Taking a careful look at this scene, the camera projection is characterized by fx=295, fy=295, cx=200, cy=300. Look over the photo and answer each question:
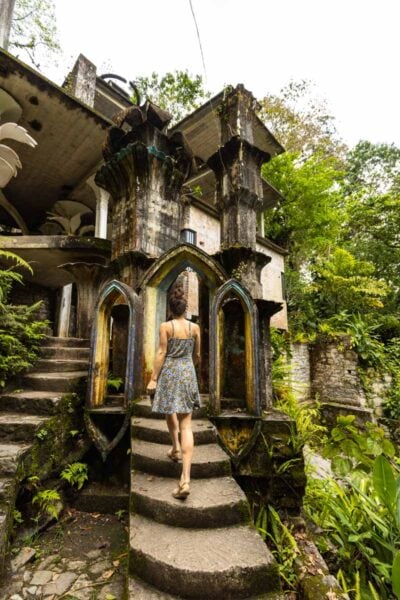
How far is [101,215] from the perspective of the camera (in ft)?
31.5

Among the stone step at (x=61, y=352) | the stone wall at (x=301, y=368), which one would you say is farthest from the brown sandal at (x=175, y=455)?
the stone wall at (x=301, y=368)

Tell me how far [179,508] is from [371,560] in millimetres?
2279

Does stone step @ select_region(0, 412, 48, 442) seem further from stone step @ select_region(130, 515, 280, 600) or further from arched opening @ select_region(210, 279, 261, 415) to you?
arched opening @ select_region(210, 279, 261, 415)

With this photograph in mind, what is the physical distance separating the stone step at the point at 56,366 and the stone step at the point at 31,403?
76 centimetres

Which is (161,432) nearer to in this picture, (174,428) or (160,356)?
(174,428)

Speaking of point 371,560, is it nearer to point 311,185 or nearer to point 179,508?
point 179,508

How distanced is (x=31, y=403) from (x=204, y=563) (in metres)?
2.99

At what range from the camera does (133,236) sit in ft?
18.0

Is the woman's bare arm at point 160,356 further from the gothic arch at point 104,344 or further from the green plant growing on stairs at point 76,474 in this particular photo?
the green plant growing on stairs at point 76,474

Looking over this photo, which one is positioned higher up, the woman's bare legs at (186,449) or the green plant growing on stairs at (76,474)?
the woman's bare legs at (186,449)

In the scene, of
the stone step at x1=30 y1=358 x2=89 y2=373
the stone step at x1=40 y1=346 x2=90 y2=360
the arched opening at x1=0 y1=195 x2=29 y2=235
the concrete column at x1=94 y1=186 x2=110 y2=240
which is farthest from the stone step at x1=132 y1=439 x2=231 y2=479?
the arched opening at x1=0 y1=195 x2=29 y2=235

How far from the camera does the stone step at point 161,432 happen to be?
139 inches

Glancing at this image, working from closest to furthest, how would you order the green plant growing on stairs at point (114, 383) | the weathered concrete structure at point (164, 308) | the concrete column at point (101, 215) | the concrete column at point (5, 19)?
the weathered concrete structure at point (164, 308), the green plant growing on stairs at point (114, 383), the concrete column at point (101, 215), the concrete column at point (5, 19)

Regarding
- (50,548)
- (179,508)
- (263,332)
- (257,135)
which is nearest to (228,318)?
(263,332)
